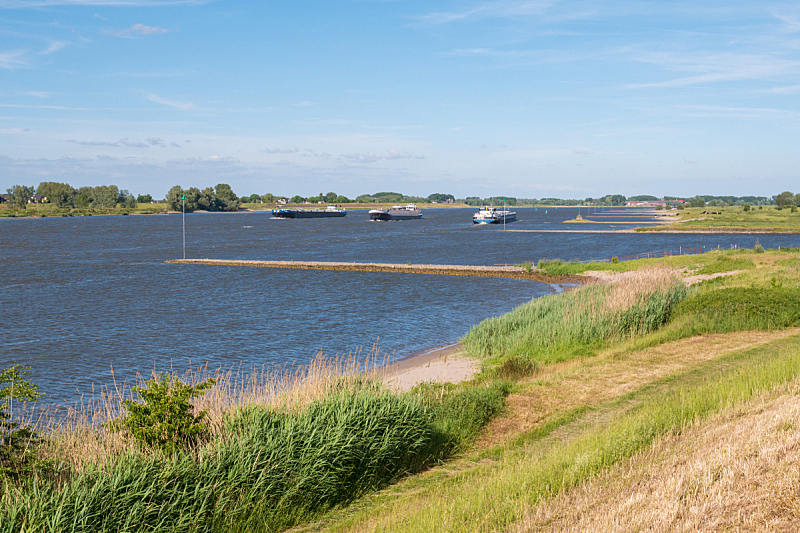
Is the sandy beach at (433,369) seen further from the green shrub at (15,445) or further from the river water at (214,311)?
the green shrub at (15,445)

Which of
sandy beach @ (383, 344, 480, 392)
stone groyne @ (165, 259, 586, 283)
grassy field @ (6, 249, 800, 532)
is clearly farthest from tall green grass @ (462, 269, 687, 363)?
stone groyne @ (165, 259, 586, 283)

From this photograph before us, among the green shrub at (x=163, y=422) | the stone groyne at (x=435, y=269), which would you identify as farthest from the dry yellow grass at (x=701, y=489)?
the stone groyne at (x=435, y=269)

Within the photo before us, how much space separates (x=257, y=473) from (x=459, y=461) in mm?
4029

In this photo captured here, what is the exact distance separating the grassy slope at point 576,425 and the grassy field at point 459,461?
0.05m

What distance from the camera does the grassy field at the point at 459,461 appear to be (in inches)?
316

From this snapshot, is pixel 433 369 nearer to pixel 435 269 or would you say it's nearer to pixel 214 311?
pixel 214 311

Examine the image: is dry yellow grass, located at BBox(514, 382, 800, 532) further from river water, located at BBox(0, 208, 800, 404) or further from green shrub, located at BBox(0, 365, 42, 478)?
river water, located at BBox(0, 208, 800, 404)

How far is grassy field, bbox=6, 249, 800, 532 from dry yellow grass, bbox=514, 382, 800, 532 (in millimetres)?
28

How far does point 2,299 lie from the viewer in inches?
2039

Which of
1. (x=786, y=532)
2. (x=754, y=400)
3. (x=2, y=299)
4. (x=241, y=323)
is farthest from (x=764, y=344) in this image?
(x=2, y=299)

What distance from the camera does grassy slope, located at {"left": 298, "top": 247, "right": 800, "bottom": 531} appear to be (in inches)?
350

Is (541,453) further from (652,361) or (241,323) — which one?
(241,323)

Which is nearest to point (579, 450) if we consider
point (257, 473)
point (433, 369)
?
point (257, 473)

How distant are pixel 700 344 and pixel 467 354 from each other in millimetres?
8670
